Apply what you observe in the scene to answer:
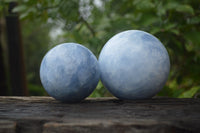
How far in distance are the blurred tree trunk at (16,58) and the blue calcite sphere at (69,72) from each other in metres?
2.57

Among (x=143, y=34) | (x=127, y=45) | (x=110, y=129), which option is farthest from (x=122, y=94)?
(x=110, y=129)

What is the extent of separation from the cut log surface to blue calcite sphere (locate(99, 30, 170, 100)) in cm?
11

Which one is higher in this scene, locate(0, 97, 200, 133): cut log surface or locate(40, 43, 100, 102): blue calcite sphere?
locate(40, 43, 100, 102): blue calcite sphere

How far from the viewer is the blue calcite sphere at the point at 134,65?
1.63m

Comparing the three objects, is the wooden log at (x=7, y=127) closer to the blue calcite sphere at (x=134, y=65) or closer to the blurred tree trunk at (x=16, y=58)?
the blue calcite sphere at (x=134, y=65)

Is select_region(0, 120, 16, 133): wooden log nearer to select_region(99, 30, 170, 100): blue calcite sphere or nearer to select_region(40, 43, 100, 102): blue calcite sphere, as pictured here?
select_region(40, 43, 100, 102): blue calcite sphere

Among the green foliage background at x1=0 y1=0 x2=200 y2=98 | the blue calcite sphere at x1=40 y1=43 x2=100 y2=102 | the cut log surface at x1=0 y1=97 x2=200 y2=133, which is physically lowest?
the cut log surface at x1=0 y1=97 x2=200 y2=133

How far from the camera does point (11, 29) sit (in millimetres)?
4113

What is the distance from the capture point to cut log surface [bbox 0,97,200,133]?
115 centimetres

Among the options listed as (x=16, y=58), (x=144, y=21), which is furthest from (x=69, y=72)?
(x=16, y=58)

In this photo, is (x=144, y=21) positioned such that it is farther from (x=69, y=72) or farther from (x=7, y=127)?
(x=7, y=127)

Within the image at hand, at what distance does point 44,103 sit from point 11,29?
9.07 ft

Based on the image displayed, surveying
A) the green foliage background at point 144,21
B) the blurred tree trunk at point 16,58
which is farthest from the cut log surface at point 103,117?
the blurred tree trunk at point 16,58

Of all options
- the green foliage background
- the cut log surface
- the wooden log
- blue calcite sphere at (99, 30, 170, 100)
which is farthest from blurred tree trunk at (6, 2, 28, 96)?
the wooden log
